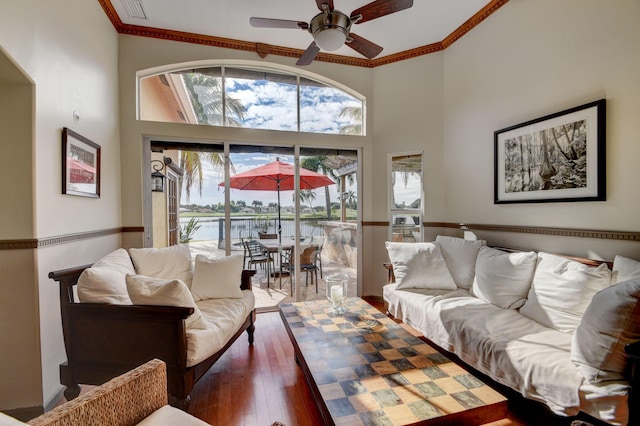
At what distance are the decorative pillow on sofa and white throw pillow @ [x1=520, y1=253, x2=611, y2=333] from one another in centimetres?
39

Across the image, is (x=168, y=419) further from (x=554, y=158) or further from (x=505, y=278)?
(x=554, y=158)

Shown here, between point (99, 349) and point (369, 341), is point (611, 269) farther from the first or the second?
point (99, 349)

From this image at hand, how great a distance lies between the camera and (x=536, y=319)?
7.03ft

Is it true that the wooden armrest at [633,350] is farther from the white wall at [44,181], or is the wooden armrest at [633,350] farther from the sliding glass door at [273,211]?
the white wall at [44,181]

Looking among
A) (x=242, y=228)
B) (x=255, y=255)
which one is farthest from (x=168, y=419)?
(x=255, y=255)

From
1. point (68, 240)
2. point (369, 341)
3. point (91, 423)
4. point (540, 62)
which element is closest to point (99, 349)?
point (68, 240)

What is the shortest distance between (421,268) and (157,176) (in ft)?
10.7

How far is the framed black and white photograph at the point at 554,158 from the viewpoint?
2.21 meters

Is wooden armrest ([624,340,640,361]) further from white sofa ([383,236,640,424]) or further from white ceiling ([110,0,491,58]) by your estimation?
white ceiling ([110,0,491,58])

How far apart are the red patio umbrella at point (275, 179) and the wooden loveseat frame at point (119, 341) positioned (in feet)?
7.03

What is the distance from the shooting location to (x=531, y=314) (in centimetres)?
219

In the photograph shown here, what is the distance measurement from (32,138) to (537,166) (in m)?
3.95

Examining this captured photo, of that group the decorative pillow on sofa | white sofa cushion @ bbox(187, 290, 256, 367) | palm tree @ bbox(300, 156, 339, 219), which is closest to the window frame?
palm tree @ bbox(300, 156, 339, 219)

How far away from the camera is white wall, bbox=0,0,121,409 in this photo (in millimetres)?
1825
